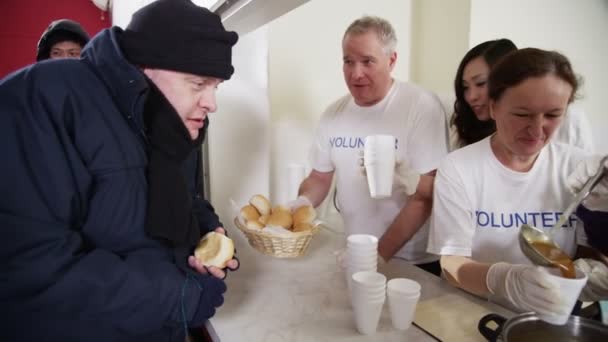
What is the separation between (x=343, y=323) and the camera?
95 cm

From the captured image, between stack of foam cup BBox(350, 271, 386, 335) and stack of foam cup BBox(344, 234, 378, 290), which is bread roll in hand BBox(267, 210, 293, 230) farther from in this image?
stack of foam cup BBox(350, 271, 386, 335)

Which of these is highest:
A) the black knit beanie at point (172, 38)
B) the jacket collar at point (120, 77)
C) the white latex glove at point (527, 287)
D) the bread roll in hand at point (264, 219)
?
the black knit beanie at point (172, 38)

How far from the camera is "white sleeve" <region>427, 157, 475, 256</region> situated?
1.14 metres

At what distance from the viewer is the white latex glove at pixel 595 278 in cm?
98

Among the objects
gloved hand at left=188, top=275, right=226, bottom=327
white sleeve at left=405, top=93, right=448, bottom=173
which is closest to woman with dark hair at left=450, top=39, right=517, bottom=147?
white sleeve at left=405, top=93, right=448, bottom=173

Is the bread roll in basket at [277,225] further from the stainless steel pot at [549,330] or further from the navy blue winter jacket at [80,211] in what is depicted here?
the stainless steel pot at [549,330]

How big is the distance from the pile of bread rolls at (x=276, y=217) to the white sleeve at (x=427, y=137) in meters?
0.51

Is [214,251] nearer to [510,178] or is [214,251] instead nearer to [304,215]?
[304,215]

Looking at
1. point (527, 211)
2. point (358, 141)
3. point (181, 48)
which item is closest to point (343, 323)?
point (527, 211)

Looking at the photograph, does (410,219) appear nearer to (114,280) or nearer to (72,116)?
(114,280)

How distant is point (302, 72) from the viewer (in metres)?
2.58

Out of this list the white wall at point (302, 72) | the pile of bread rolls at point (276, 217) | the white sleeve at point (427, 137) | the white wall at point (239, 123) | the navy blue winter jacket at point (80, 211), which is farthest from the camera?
the white wall at point (302, 72)

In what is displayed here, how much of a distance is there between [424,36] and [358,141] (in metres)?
1.87

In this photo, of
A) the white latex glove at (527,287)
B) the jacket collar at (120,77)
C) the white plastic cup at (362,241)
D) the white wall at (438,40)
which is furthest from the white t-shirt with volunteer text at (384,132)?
the white wall at (438,40)
